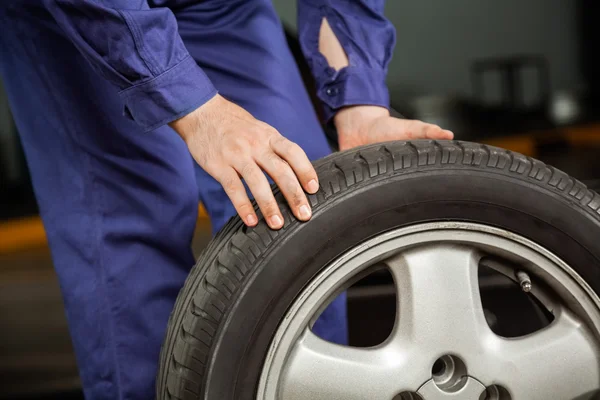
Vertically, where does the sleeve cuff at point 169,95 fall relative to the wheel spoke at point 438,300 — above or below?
above

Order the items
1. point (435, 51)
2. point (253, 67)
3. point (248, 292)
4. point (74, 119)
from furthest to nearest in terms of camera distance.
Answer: point (435, 51) < point (253, 67) < point (74, 119) < point (248, 292)

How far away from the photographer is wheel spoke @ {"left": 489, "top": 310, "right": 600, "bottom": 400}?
0.75 metres

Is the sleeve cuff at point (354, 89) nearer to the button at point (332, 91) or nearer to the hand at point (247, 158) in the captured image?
the button at point (332, 91)

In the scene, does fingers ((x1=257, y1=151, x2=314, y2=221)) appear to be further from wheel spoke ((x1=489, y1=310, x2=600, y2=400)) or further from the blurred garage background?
the blurred garage background

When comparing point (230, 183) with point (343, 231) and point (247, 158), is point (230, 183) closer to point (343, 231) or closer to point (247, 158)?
point (247, 158)

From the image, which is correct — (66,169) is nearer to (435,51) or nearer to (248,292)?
(248,292)

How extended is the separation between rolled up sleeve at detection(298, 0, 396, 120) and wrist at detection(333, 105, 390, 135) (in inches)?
0.4

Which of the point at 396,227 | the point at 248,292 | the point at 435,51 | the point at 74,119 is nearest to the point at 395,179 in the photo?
the point at 396,227

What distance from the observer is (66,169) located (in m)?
0.97

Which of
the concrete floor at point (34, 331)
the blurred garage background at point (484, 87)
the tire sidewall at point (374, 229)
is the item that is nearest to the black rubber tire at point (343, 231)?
the tire sidewall at point (374, 229)

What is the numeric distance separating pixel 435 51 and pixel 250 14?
22.3ft

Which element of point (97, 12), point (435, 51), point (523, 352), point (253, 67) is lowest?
point (435, 51)

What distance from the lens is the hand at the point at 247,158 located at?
706 mm

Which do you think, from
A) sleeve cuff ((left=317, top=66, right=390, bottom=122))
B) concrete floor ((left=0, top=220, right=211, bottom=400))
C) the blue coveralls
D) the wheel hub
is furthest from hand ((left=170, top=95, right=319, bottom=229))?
concrete floor ((left=0, top=220, right=211, bottom=400))
